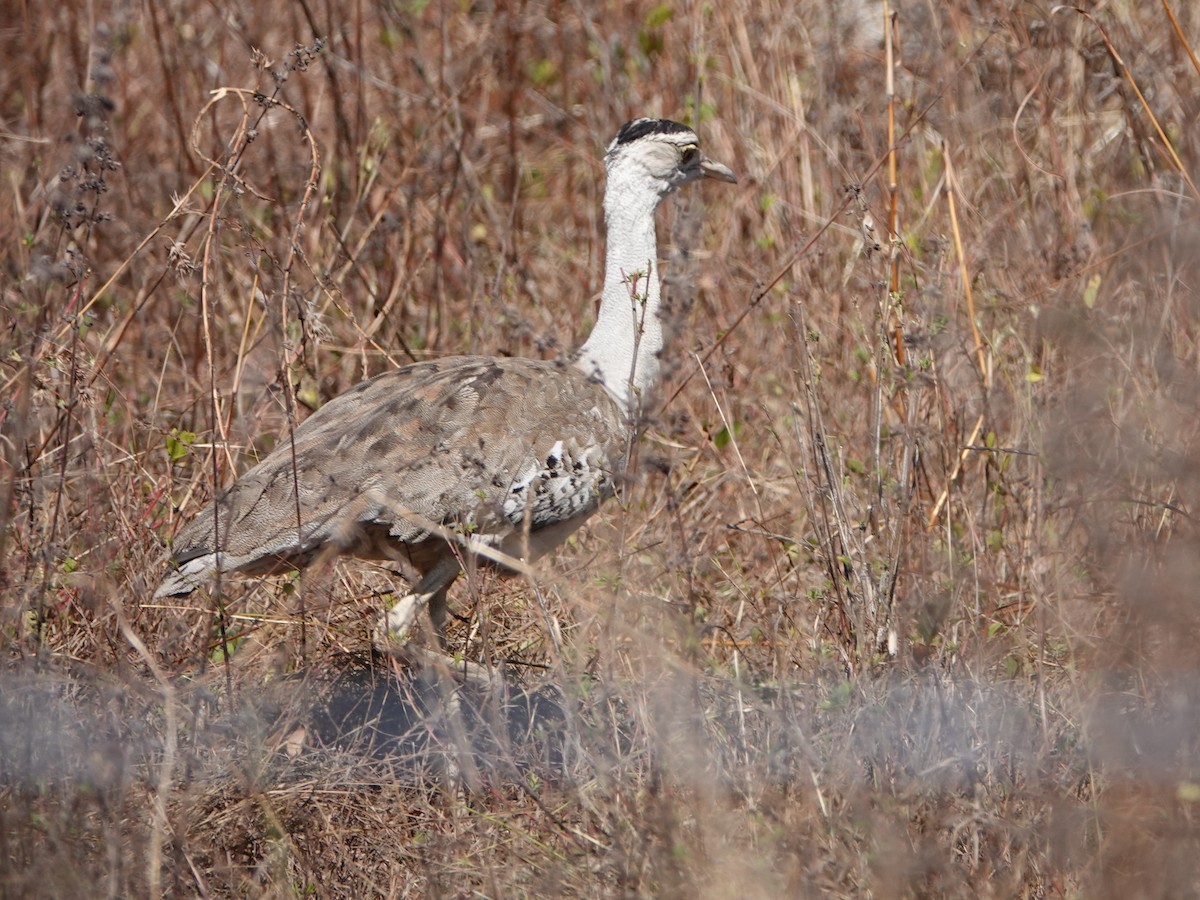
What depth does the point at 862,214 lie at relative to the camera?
3734mm

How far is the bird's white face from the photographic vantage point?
448 centimetres

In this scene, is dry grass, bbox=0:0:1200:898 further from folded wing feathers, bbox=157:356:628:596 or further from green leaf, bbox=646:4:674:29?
folded wing feathers, bbox=157:356:628:596

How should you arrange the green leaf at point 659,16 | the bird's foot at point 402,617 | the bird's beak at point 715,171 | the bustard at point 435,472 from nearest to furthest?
the bustard at point 435,472 < the bird's foot at point 402,617 < the bird's beak at point 715,171 < the green leaf at point 659,16

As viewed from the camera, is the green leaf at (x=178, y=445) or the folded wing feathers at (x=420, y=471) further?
the green leaf at (x=178, y=445)

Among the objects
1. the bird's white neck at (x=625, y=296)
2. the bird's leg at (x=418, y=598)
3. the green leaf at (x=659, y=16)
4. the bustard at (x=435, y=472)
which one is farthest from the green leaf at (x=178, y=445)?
the green leaf at (x=659, y=16)

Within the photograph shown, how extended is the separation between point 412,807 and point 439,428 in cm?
105

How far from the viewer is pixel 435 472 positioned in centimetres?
374

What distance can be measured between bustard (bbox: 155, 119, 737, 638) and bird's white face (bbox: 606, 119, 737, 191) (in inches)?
18.1

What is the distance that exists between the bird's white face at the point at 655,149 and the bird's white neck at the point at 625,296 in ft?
0.13

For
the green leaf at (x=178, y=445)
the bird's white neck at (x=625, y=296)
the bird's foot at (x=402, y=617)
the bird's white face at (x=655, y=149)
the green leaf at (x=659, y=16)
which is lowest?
the bird's foot at (x=402, y=617)

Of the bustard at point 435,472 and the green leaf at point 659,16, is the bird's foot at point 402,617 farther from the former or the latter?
the green leaf at point 659,16

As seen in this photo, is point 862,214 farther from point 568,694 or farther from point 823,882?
point 823,882

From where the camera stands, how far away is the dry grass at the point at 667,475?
2.71 meters

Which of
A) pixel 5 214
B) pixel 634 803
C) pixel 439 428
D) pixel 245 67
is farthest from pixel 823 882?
pixel 245 67
